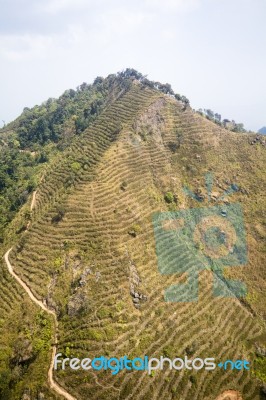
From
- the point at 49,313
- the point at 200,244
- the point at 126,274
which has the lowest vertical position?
the point at 49,313

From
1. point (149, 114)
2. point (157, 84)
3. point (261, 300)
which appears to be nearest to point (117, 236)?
point (261, 300)

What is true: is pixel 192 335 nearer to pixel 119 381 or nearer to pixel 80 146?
pixel 119 381

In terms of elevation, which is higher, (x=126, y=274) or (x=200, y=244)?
(x=200, y=244)

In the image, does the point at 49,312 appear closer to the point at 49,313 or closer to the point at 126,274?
the point at 49,313

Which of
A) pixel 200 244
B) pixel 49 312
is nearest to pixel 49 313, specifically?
pixel 49 312

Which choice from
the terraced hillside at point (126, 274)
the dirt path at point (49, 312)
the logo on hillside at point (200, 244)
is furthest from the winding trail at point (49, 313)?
the logo on hillside at point (200, 244)

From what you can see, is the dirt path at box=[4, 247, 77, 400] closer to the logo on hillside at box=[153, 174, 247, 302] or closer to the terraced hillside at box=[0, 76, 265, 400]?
the terraced hillside at box=[0, 76, 265, 400]

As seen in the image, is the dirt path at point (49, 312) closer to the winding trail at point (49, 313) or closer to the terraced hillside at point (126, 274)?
the winding trail at point (49, 313)
